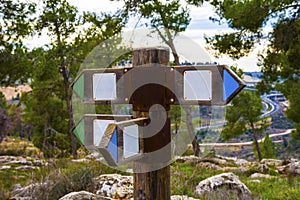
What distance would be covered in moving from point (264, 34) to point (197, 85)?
311 inches

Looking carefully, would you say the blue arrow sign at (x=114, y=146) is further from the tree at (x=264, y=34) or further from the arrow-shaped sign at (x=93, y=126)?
the tree at (x=264, y=34)

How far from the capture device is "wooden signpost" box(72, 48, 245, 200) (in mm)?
1558

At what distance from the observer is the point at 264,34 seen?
8883 mm

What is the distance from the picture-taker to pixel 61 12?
12.0 meters

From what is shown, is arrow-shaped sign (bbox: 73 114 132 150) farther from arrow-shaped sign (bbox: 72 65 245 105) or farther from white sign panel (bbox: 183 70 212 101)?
white sign panel (bbox: 183 70 212 101)

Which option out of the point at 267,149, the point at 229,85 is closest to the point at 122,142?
the point at 229,85

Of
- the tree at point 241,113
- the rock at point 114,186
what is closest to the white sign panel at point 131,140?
the rock at point 114,186

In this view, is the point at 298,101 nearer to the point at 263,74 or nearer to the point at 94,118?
the point at 263,74

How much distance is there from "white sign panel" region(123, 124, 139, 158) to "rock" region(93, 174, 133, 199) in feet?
6.39

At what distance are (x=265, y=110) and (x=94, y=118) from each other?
61.5 feet

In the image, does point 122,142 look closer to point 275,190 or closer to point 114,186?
point 114,186

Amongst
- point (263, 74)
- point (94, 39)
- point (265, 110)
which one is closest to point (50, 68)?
point (94, 39)

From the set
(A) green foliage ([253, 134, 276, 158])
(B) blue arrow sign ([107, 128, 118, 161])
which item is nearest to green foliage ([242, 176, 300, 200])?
(B) blue arrow sign ([107, 128, 118, 161])

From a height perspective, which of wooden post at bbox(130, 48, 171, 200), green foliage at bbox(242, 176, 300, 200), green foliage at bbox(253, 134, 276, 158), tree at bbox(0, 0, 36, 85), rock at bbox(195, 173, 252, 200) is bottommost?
green foliage at bbox(253, 134, 276, 158)
